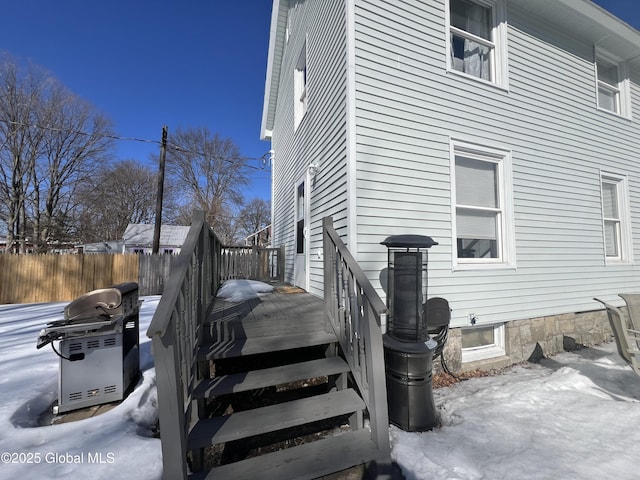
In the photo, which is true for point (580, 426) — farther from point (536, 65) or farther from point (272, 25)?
point (272, 25)

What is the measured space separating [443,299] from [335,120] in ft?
8.99

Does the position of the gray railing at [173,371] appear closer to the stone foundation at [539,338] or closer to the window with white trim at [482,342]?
the stone foundation at [539,338]

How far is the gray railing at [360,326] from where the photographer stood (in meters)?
2.02

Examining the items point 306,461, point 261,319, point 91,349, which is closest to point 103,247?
point 91,349

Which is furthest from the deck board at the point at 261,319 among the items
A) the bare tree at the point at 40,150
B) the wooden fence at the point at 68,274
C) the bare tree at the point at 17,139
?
the bare tree at the point at 17,139

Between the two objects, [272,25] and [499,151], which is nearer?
[499,151]

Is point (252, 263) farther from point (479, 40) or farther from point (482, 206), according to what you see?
point (479, 40)

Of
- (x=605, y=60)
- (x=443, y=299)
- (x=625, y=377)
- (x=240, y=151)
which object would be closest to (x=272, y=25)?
(x=605, y=60)

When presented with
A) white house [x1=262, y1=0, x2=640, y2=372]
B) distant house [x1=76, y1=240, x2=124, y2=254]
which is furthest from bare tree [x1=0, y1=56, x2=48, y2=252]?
white house [x1=262, y1=0, x2=640, y2=372]

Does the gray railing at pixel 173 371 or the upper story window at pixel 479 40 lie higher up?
A: the upper story window at pixel 479 40

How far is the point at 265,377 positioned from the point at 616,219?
706 cm

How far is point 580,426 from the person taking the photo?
2.39 m

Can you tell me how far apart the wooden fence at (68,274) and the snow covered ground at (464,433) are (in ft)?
26.6

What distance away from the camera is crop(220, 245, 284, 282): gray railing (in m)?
6.94
